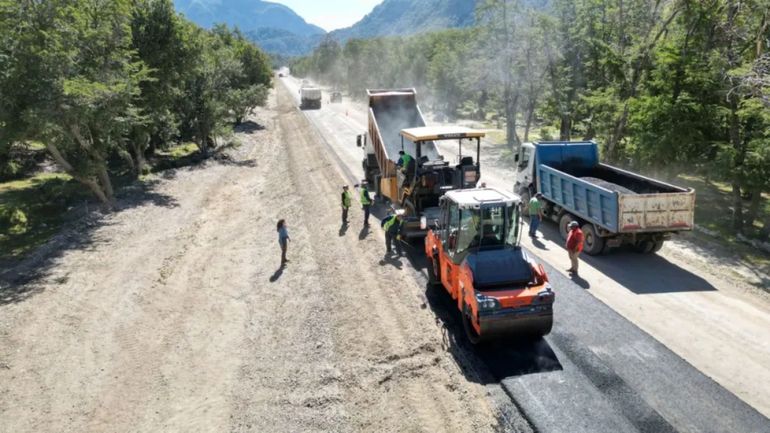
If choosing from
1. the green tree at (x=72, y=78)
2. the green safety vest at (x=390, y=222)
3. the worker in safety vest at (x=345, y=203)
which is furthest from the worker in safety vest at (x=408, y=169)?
the green tree at (x=72, y=78)

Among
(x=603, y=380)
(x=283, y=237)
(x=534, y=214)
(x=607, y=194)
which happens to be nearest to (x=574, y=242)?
(x=607, y=194)

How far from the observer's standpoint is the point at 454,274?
1046 centimetres

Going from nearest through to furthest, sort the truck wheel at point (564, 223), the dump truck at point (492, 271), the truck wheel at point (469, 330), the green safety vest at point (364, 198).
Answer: the dump truck at point (492, 271), the truck wheel at point (469, 330), the truck wheel at point (564, 223), the green safety vest at point (364, 198)

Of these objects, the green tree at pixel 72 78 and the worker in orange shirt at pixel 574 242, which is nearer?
the worker in orange shirt at pixel 574 242

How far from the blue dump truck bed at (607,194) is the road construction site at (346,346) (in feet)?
4.19

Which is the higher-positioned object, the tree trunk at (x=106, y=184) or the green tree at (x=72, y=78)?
the green tree at (x=72, y=78)

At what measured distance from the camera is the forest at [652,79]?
16781 millimetres

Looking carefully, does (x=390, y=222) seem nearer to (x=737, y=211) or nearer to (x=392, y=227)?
(x=392, y=227)

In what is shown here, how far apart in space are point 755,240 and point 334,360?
15502mm

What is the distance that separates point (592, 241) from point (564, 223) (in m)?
1.70

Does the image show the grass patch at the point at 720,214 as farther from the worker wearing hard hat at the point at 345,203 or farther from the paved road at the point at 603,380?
the worker wearing hard hat at the point at 345,203

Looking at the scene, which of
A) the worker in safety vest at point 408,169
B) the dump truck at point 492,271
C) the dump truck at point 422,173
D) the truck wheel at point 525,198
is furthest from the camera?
the truck wheel at point 525,198

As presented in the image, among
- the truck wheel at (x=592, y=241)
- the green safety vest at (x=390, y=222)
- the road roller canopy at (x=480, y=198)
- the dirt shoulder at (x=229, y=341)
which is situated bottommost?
the dirt shoulder at (x=229, y=341)

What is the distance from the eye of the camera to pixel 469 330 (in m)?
9.80
